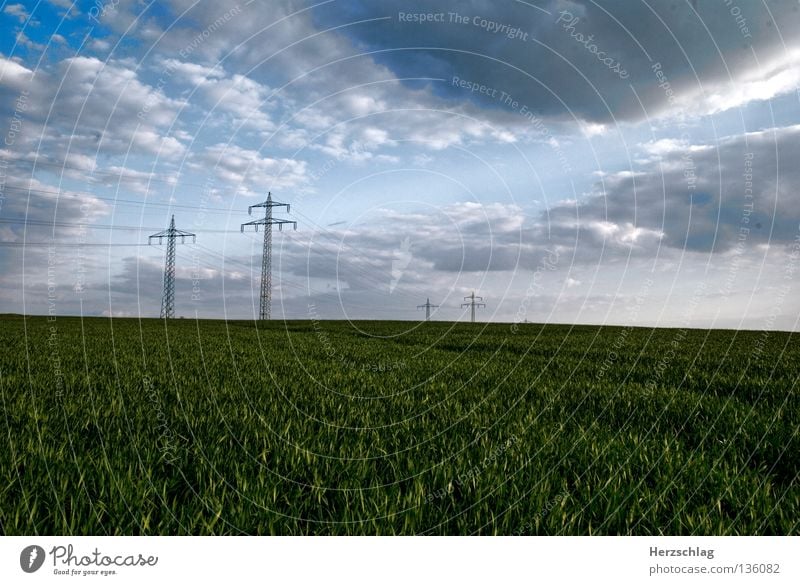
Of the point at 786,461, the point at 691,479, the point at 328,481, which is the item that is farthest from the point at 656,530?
the point at 786,461

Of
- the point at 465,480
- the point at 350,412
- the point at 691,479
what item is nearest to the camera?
the point at 465,480

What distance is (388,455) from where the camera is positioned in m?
6.85

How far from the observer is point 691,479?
6.32 meters
